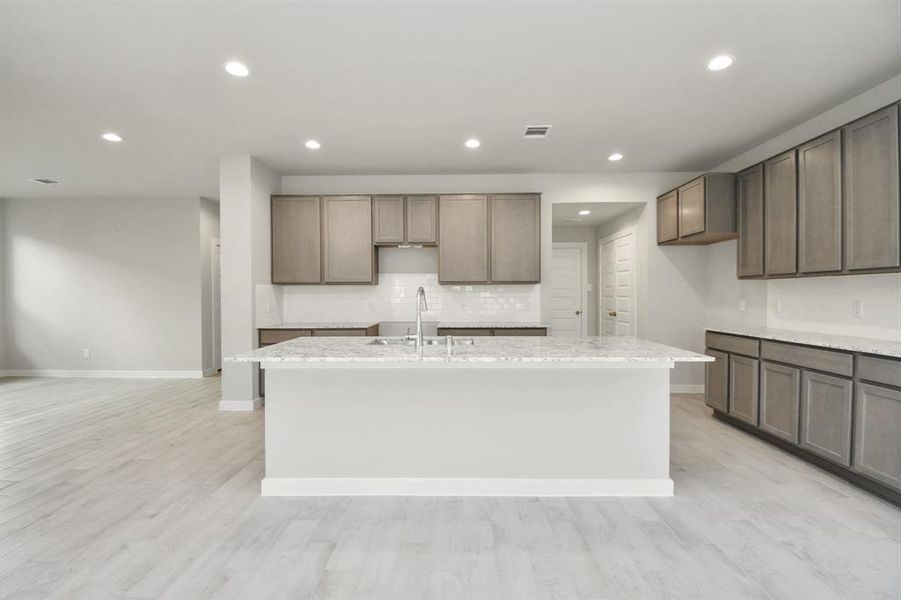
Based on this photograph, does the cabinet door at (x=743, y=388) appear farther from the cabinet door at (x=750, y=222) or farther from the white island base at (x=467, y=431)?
the white island base at (x=467, y=431)

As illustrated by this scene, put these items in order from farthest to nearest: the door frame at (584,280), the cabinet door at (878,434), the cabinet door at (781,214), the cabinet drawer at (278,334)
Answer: the door frame at (584,280) < the cabinet drawer at (278,334) < the cabinet door at (781,214) < the cabinet door at (878,434)

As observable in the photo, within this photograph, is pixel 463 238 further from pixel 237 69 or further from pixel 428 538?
pixel 428 538

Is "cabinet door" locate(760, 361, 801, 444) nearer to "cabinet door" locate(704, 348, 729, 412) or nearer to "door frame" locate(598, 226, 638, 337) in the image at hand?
"cabinet door" locate(704, 348, 729, 412)

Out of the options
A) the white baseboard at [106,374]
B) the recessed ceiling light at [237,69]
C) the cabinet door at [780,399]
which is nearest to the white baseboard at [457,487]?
the cabinet door at [780,399]

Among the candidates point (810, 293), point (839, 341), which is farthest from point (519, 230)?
point (839, 341)

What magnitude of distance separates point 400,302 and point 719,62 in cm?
387

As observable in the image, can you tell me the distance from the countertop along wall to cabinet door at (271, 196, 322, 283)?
57 cm

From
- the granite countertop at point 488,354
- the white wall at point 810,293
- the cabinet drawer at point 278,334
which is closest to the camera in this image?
the granite countertop at point 488,354

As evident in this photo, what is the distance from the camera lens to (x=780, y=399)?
3.34m

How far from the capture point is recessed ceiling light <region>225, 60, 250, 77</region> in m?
2.77

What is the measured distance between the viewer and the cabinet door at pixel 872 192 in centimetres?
272

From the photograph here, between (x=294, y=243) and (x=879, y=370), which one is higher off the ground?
(x=294, y=243)

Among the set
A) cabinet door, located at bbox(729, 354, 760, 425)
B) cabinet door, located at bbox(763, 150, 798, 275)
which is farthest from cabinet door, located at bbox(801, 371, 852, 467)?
cabinet door, located at bbox(763, 150, 798, 275)

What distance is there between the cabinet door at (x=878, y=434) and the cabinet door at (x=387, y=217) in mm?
4156
